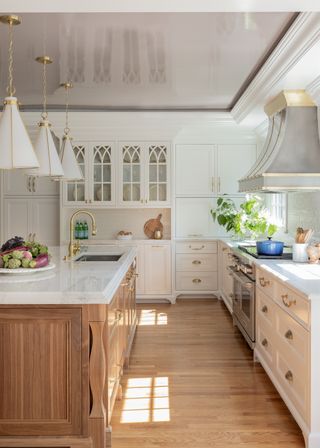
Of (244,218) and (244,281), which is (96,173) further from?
(244,281)

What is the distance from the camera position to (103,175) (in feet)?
21.2

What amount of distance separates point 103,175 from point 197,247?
1.58 m

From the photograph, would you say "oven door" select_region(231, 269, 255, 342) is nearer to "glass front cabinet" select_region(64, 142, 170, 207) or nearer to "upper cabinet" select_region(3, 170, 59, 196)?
"glass front cabinet" select_region(64, 142, 170, 207)

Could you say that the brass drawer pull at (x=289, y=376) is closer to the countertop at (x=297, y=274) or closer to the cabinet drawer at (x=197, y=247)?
the countertop at (x=297, y=274)

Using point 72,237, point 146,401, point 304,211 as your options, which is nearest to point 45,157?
point 72,237

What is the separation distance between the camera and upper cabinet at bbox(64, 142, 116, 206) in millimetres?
6438

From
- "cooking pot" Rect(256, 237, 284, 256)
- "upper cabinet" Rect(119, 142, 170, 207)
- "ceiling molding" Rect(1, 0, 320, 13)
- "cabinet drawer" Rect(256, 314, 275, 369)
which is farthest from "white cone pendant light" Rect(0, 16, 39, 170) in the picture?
"upper cabinet" Rect(119, 142, 170, 207)

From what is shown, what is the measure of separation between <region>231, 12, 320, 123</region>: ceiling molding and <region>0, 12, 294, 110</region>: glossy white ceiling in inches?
3.9

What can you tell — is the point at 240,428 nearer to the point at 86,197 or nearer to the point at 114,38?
the point at 114,38

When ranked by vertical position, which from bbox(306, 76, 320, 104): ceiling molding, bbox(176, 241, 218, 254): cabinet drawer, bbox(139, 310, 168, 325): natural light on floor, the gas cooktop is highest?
bbox(306, 76, 320, 104): ceiling molding

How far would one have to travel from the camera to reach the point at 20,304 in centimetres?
234

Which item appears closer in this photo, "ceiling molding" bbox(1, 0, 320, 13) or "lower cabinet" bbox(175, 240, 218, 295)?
"ceiling molding" bbox(1, 0, 320, 13)

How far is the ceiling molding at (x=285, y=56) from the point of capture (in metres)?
3.03

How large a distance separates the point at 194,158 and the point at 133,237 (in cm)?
139
